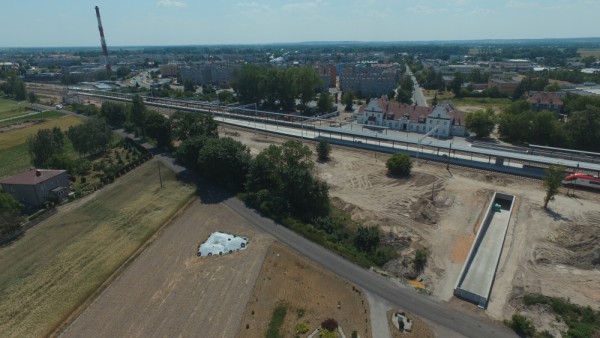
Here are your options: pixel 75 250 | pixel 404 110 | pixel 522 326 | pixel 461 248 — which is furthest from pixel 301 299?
pixel 404 110

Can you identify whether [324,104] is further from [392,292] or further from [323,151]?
[392,292]

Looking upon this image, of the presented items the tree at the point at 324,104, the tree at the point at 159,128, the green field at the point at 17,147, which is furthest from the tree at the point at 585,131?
the green field at the point at 17,147

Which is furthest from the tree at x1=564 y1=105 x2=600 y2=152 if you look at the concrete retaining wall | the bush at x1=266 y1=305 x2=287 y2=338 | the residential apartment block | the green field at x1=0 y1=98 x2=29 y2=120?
the green field at x1=0 y1=98 x2=29 y2=120

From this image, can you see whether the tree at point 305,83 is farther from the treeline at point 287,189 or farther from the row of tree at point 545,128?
the treeline at point 287,189

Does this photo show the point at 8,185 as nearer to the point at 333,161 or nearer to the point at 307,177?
the point at 307,177

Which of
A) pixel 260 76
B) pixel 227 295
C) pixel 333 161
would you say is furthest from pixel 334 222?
pixel 260 76

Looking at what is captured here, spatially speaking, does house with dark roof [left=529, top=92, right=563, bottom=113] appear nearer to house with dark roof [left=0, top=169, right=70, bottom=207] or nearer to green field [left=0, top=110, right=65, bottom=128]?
house with dark roof [left=0, top=169, right=70, bottom=207]
